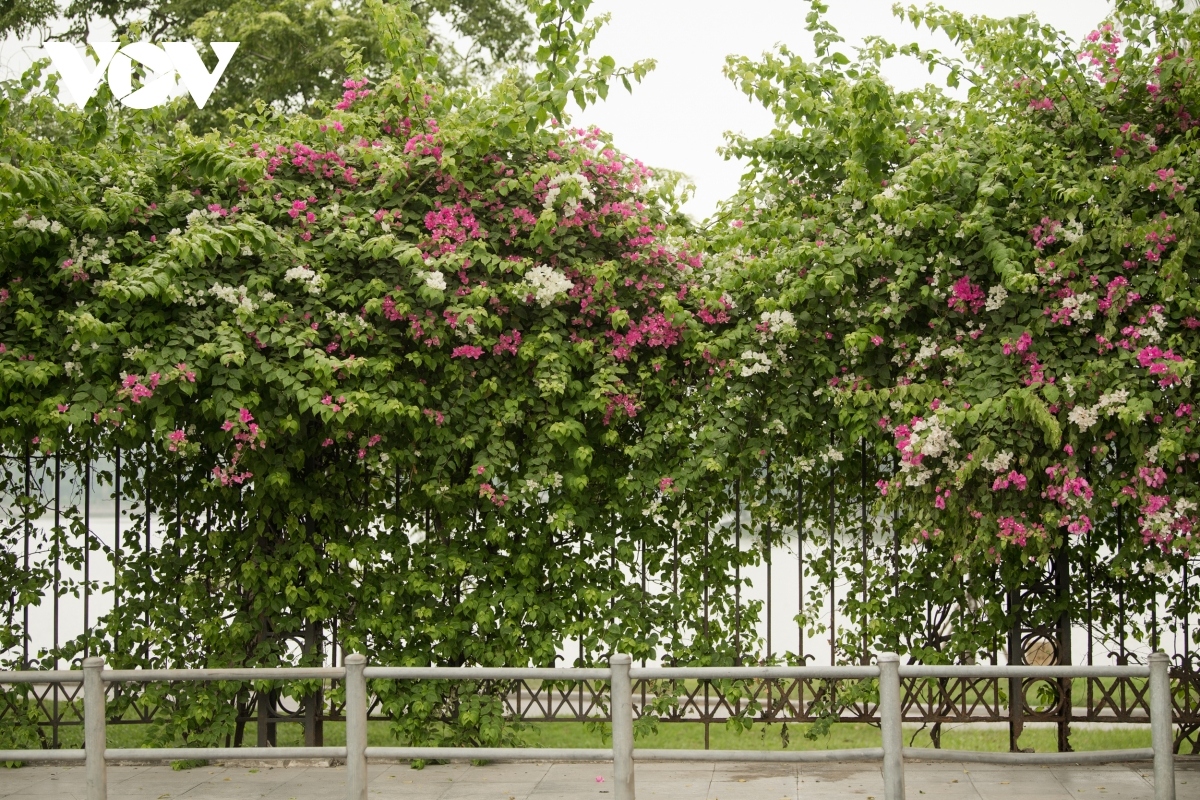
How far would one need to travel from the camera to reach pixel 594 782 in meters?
6.54

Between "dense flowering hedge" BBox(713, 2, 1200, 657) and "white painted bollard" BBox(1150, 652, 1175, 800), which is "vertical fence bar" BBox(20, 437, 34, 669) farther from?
"white painted bollard" BBox(1150, 652, 1175, 800)

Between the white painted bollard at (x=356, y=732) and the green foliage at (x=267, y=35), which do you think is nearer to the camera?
the white painted bollard at (x=356, y=732)

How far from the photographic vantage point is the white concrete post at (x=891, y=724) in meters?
5.08

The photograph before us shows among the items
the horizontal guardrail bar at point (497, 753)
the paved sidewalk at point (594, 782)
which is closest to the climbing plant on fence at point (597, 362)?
the paved sidewalk at point (594, 782)

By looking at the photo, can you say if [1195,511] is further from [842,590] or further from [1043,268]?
[842,590]

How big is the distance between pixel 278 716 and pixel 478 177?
376cm

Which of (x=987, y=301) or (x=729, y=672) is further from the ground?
(x=987, y=301)

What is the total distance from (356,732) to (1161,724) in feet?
12.6

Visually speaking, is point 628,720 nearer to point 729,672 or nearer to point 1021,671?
point 729,672

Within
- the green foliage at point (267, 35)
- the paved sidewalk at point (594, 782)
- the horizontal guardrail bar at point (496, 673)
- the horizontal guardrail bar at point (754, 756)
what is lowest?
the paved sidewalk at point (594, 782)

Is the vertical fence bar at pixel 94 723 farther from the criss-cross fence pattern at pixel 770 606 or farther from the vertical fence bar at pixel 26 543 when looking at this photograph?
the vertical fence bar at pixel 26 543

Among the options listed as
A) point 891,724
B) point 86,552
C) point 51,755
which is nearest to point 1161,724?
point 891,724

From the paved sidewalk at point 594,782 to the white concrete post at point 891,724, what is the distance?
0.99 m

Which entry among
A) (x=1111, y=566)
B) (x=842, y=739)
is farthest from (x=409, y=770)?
(x=842, y=739)
